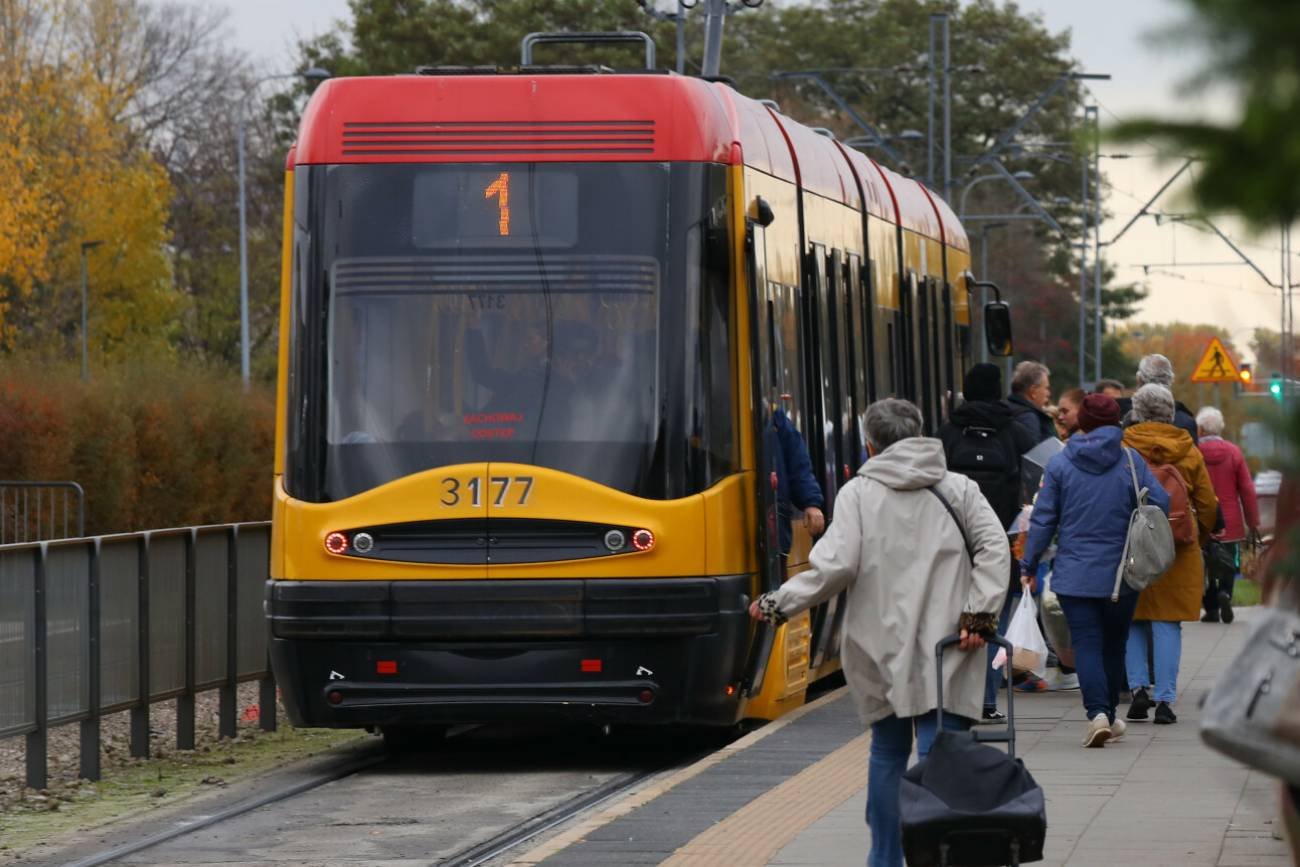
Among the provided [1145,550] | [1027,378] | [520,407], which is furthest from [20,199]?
[1145,550]

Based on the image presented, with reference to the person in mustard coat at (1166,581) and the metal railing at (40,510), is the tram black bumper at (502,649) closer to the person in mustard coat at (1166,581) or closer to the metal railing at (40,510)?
the person in mustard coat at (1166,581)

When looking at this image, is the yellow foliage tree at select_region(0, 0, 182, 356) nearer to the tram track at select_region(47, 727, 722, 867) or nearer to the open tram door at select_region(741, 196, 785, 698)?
the tram track at select_region(47, 727, 722, 867)

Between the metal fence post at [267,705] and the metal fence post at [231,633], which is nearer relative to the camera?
the metal fence post at [231,633]

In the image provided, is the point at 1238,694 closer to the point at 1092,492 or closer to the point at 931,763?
the point at 931,763

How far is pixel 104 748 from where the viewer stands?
14039mm

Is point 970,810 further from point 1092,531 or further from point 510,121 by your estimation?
point 510,121

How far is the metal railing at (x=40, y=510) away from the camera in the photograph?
937 inches

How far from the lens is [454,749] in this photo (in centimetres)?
1329

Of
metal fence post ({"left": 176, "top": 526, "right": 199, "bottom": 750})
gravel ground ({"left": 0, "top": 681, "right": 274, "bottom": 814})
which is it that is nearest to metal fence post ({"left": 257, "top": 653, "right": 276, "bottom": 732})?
gravel ground ({"left": 0, "top": 681, "right": 274, "bottom": 814})

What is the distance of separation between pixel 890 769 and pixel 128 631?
6202 millimetres

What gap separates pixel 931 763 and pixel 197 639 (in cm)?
763

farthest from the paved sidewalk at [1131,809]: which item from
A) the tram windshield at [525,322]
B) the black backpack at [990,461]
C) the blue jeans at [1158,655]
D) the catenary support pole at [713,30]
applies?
the catenary support pole at [713,30]

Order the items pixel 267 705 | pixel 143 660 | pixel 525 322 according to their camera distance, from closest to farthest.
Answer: pixel 525 322 < pixel 143 660 < pixel 267 705

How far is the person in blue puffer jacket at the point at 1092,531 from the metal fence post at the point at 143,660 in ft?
14.5
